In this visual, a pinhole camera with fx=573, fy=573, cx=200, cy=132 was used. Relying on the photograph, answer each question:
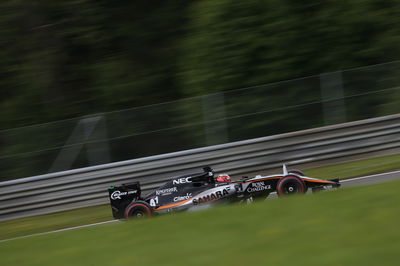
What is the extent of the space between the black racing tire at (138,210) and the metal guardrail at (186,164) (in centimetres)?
211

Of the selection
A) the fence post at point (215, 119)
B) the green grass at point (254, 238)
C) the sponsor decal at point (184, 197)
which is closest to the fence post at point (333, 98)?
the fence post at point (215, 119)

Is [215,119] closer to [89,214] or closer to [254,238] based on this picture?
[89,214]

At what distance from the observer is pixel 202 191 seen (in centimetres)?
991

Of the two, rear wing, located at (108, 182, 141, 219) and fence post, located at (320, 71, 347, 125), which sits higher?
fence post, located at (320, 71, 347, 125)

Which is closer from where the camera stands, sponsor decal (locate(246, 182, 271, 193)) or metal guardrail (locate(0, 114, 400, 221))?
sponsor decal (locate(246, 182, 271, 193))

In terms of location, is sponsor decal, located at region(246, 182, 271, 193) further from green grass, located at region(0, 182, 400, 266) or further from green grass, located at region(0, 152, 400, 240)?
green grass, located at region(0, 182, 400, 266)

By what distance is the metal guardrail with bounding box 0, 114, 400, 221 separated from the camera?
12.0 m

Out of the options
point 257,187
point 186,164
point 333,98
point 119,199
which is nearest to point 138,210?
point 119,199

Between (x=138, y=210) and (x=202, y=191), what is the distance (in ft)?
3.89

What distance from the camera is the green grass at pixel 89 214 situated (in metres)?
11.0

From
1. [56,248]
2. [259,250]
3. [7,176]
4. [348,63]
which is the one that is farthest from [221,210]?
[348,63]

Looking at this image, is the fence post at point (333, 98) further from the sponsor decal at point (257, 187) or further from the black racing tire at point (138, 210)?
the black racing tire at point (138, 210)

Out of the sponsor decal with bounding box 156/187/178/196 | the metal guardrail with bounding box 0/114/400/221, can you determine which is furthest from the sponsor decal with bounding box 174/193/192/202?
the metal guardrail with bounding box 0/114/400/221

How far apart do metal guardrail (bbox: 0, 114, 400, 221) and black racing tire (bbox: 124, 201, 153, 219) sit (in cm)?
211
